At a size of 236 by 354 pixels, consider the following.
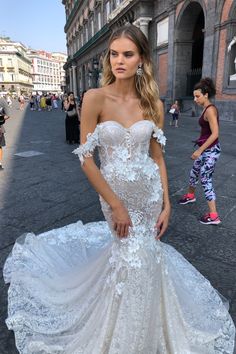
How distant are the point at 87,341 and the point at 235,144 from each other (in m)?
8.03

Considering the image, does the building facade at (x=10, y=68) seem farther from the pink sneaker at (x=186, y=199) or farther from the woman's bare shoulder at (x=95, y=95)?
the woman's bare shoulder at (x=95, y=95)

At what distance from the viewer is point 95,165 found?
1610 mm

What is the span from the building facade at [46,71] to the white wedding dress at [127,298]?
528 ft

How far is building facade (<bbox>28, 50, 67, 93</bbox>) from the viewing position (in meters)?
158

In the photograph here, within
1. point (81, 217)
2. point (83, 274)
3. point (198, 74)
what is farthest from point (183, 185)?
point (198, 74)

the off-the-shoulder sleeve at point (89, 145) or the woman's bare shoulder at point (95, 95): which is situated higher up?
the woman's bare shoulder at point (95, 95)

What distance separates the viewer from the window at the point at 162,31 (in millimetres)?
18516

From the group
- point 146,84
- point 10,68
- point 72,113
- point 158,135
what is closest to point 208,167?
point 158,135

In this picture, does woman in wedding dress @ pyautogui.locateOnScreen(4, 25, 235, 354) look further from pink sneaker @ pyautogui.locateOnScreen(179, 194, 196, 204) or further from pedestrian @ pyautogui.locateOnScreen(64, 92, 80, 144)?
pedestrian @ pyautogui.locateOnScreen(64, 92, 80, 144)

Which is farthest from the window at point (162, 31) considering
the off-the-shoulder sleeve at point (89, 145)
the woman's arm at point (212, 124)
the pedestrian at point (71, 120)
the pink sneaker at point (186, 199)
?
the off-the-shoulder sleeve at point (89, 145)

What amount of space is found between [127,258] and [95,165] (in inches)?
21.8

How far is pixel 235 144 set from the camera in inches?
344

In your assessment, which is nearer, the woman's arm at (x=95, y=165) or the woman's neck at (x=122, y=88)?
the woman's arm at (x=95, y=165)

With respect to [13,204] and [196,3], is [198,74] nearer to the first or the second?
[196,3]
